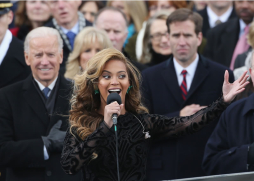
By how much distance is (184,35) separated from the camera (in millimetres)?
5875

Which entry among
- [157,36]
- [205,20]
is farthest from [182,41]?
[205,20]

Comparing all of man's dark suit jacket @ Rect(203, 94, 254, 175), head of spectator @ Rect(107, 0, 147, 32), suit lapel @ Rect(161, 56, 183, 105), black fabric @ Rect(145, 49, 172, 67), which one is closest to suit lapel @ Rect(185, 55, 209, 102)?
suit lapel @ Rect(161, 56, 183, 105)

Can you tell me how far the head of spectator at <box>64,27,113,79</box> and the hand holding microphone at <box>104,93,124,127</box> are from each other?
8.07 feet

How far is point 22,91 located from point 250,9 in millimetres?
3808

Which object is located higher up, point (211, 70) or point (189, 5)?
point (189, 5)

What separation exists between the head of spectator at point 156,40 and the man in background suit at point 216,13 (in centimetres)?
127

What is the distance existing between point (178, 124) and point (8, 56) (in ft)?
8.52

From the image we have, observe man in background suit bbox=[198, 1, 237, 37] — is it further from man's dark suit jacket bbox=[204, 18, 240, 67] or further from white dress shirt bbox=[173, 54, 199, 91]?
white dress shirt bbox=[173, 54, 199, 91]

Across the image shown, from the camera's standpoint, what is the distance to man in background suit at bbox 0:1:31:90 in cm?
586

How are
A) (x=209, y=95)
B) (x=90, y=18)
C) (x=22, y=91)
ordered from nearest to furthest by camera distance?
(x=22, y=91)
(x=209, y=95)
(x=90, y=18)

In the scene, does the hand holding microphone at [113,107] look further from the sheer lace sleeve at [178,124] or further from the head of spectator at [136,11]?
the head of spectator at [136,11]

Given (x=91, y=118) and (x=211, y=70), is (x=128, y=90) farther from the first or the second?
(x=211, y=70)

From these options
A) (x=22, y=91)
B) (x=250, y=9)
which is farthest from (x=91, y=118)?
(x=250, y=9)

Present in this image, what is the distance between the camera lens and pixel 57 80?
5.29 meters
